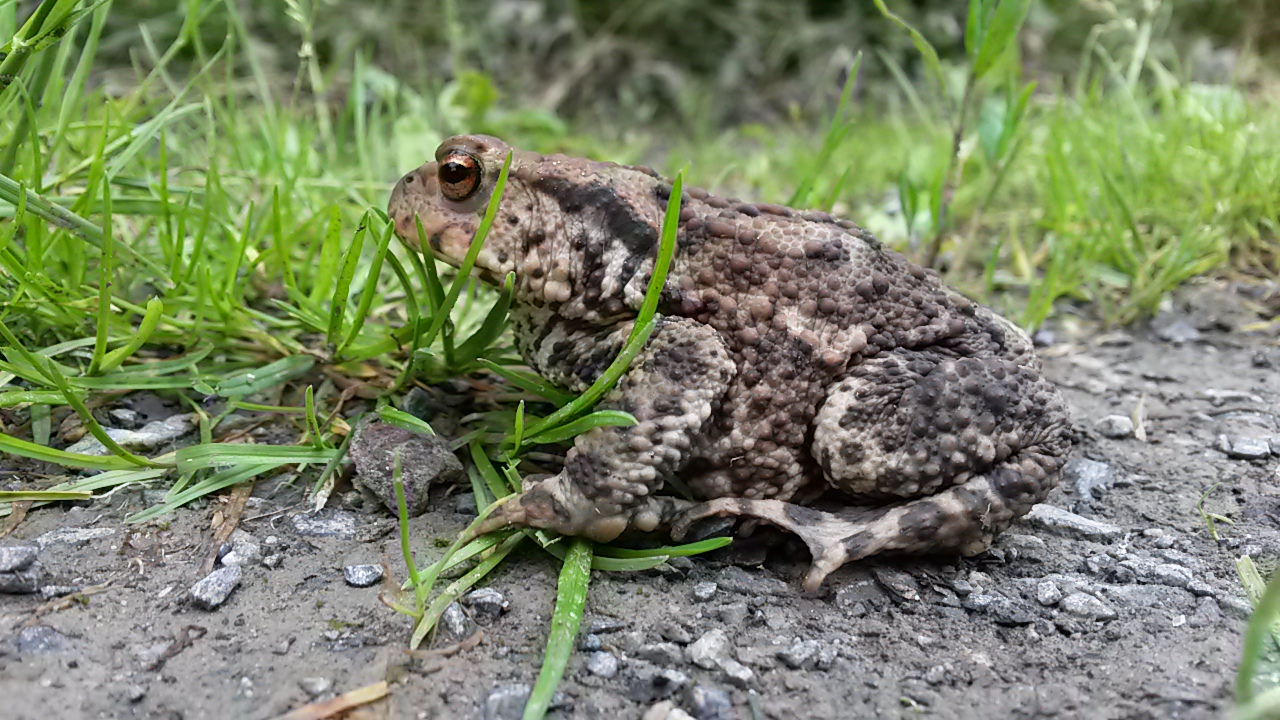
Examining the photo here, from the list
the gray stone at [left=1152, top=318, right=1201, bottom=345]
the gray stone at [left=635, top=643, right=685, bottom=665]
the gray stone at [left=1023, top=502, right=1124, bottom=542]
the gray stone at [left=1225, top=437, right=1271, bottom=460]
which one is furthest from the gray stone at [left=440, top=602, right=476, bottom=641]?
the gray stone at [left=1152, top=318, right=1201, bottom=345]

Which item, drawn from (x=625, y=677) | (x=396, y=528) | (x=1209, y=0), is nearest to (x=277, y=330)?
(x=396, y=528)

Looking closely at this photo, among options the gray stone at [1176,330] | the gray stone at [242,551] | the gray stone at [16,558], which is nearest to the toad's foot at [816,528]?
the gray stone at [242,551]

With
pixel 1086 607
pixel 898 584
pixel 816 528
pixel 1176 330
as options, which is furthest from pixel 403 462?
pixel 1176 330

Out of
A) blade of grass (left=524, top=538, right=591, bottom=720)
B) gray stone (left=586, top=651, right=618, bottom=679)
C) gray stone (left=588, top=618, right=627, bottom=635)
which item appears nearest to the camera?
blade of grass (left=524, top=538, right=591, bottom=720)

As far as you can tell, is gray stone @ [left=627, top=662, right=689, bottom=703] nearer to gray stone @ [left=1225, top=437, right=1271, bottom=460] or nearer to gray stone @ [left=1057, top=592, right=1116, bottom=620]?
gray stone @ [left=1057, top=592, right=1116, bottom=620]

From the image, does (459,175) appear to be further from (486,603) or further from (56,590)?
(56,590)

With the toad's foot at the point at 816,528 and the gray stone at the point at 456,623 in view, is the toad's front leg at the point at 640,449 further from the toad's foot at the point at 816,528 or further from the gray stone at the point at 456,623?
the gray stone at the point at 456,623
